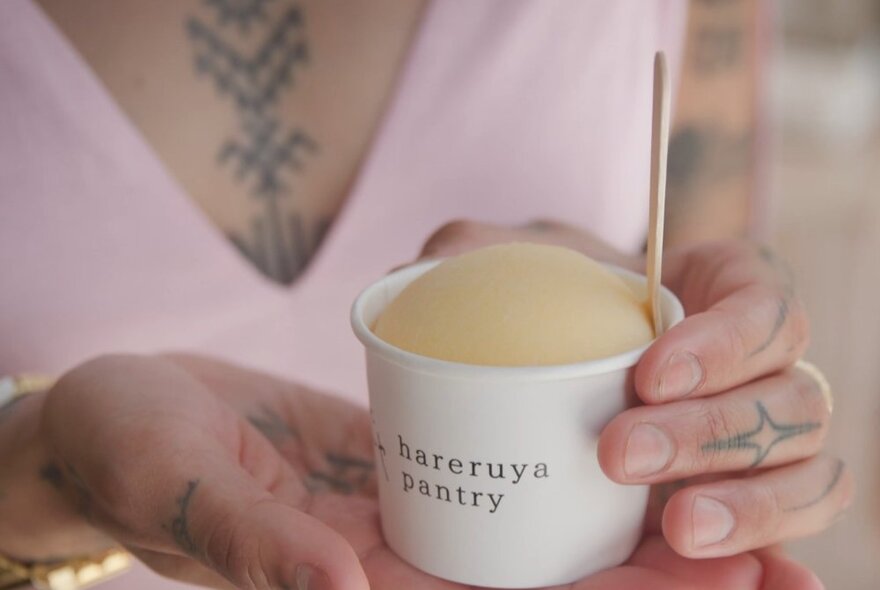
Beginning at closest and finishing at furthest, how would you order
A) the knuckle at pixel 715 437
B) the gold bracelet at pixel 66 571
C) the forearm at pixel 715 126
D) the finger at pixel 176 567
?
1. the knuckle at pixel 715 437
2. the finger at pixel 176 567
3. the gold bracelet at pixel 66 571
4. the forearm at pixel 715 126

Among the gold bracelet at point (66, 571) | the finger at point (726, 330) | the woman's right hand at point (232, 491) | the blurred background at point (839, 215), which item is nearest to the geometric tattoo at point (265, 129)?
the woman's right hand at point (232, 491)

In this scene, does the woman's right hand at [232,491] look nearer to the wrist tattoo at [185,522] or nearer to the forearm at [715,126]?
the wrist tattoo at [185,522]

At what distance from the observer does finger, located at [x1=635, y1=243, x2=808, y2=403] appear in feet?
1.95

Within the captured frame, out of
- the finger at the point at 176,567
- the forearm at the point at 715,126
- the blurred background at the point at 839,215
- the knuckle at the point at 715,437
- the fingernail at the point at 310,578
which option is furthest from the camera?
the blurred background at the point at 839,215

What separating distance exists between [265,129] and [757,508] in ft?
2.18

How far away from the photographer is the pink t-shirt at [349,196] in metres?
Answer: 0.88

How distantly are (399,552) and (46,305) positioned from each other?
456 millimetres

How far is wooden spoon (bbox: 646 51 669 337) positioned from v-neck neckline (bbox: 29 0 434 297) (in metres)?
0.44

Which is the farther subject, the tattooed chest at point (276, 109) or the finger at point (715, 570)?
the tattooed chest at point (276, 109)

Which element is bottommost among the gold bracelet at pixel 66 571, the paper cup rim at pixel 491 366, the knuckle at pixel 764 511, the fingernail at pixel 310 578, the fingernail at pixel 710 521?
the gold bracelet at pixel 66 571

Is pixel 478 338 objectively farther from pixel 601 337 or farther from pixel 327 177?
pixel 327 177

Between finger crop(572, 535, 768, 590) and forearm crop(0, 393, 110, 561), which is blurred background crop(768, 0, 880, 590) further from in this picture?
forearm crop(0, 393, 110, 561)

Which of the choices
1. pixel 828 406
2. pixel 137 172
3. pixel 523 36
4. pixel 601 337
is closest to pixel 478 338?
pixel 601 337

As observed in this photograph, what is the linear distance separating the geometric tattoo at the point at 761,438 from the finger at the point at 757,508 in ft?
0.08
